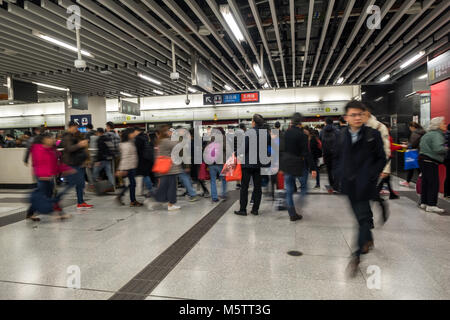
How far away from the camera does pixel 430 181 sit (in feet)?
14.8

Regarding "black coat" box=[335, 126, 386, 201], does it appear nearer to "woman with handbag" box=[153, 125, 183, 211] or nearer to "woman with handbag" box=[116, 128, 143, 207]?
"woman with handbag" box=[153, 125, 183, 211]

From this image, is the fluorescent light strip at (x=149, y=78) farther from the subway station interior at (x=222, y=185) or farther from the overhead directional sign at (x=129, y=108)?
the overhead directional sign at (x=129, y=108)

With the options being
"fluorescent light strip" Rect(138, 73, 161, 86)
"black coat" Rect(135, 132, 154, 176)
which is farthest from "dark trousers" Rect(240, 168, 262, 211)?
"fluorescent light strip" Rect(138, 73, 161, 86)

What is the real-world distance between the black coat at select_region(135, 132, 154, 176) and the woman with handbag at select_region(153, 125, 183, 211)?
687mm

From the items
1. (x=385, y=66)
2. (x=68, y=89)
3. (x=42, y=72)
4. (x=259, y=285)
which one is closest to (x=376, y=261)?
(x=259, y=285)

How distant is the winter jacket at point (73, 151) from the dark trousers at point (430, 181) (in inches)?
219

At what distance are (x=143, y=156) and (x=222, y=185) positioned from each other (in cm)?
170

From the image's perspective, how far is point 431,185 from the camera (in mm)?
Result: 4512

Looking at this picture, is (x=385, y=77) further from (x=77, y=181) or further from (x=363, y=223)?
(x=77, y=181)

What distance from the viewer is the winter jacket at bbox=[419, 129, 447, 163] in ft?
14.1

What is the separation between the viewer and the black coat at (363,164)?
2.39m

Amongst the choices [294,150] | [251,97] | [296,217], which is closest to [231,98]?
[251,97]

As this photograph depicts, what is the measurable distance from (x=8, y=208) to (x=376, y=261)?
21.0ft

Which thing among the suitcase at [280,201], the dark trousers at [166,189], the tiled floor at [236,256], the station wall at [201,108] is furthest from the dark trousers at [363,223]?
the station wall at [201,108]
